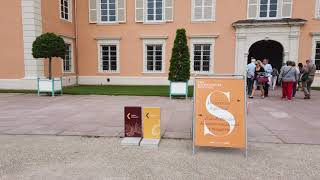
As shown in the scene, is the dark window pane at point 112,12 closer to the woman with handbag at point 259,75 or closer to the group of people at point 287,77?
the group of people at point 287,77

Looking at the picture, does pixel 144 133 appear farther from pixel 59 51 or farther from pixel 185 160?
pixel 59 51

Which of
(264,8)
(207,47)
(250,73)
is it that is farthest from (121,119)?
(264,8)

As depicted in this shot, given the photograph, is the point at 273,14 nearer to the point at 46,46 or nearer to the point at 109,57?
the point at 109,57

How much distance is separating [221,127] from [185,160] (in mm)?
945

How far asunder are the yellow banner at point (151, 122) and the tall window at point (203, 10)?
14.3 meters

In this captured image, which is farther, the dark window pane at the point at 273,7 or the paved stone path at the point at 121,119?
the dark window pane at the point at 273,7

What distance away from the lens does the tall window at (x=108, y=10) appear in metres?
19.5

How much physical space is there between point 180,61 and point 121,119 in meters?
5.50

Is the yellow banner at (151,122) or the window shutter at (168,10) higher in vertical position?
the window shutter at (168,10)

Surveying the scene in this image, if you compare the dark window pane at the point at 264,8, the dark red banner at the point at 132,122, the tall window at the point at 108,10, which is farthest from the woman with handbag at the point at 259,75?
the tall window at the point at 108,10

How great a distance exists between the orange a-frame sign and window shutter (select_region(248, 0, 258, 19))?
570 inches

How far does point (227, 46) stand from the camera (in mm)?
18359

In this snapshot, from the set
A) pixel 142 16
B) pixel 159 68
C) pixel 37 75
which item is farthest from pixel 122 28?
pixel 37 75

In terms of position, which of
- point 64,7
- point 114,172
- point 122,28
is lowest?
point 114,172
